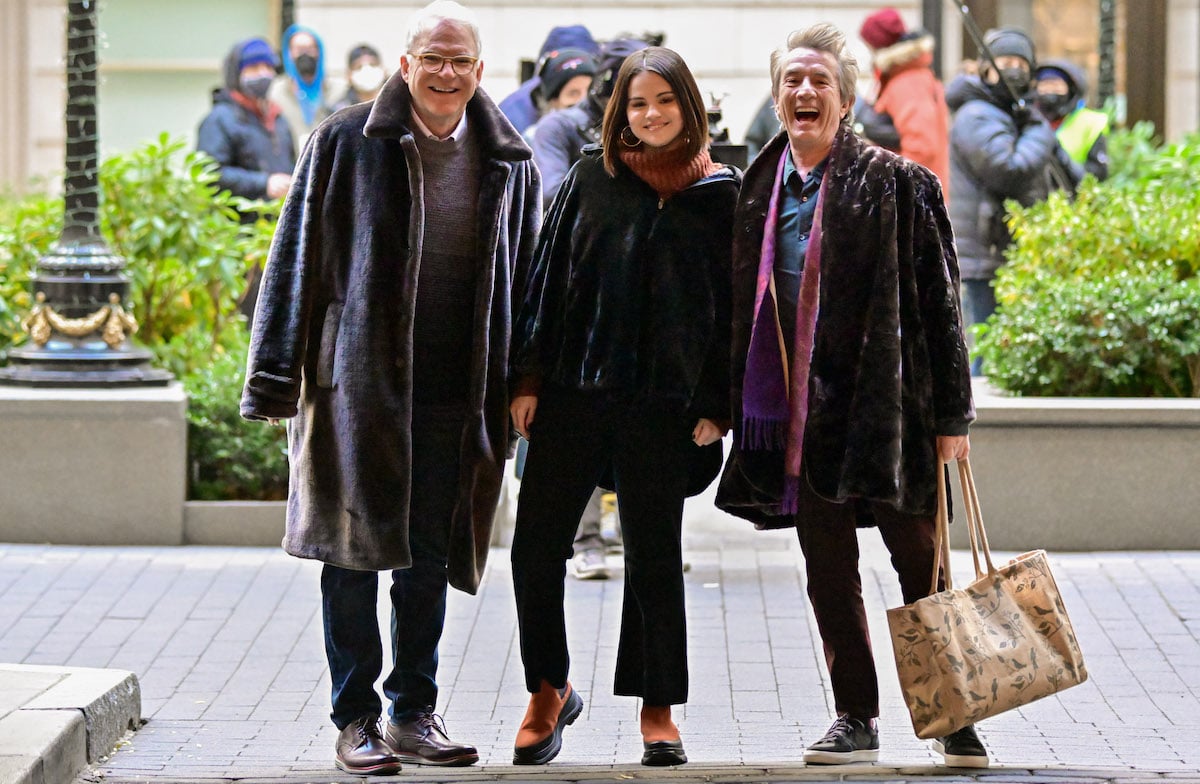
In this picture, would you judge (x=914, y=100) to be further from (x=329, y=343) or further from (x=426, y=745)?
(x=426, y=745)

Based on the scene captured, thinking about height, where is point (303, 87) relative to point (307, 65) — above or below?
below

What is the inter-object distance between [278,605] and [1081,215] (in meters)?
4.32

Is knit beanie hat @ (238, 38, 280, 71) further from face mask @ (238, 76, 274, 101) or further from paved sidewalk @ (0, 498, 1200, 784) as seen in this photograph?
paved sidewalk @ (0, 498, 1200, 784)

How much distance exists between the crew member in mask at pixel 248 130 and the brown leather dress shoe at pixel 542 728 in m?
6.54

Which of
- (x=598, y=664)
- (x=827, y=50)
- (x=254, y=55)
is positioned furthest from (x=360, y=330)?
(x=254, y=55)

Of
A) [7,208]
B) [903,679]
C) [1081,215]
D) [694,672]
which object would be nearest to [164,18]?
[7,208]

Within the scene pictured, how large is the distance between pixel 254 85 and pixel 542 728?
24.1 ft

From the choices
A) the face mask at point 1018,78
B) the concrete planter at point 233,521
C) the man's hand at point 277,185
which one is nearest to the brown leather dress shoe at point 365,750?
the concrete planter at point 233,521

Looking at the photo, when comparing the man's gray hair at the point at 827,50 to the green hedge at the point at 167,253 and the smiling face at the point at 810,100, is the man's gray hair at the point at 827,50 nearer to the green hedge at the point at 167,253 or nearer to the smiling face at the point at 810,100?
the smiling face at the point at 810,100

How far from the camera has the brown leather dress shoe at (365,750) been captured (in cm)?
498

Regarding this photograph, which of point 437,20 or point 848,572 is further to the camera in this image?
point 848,572

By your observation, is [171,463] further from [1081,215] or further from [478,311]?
[1081,215]

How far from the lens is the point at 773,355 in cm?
496

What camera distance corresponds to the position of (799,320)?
16.2 feet
